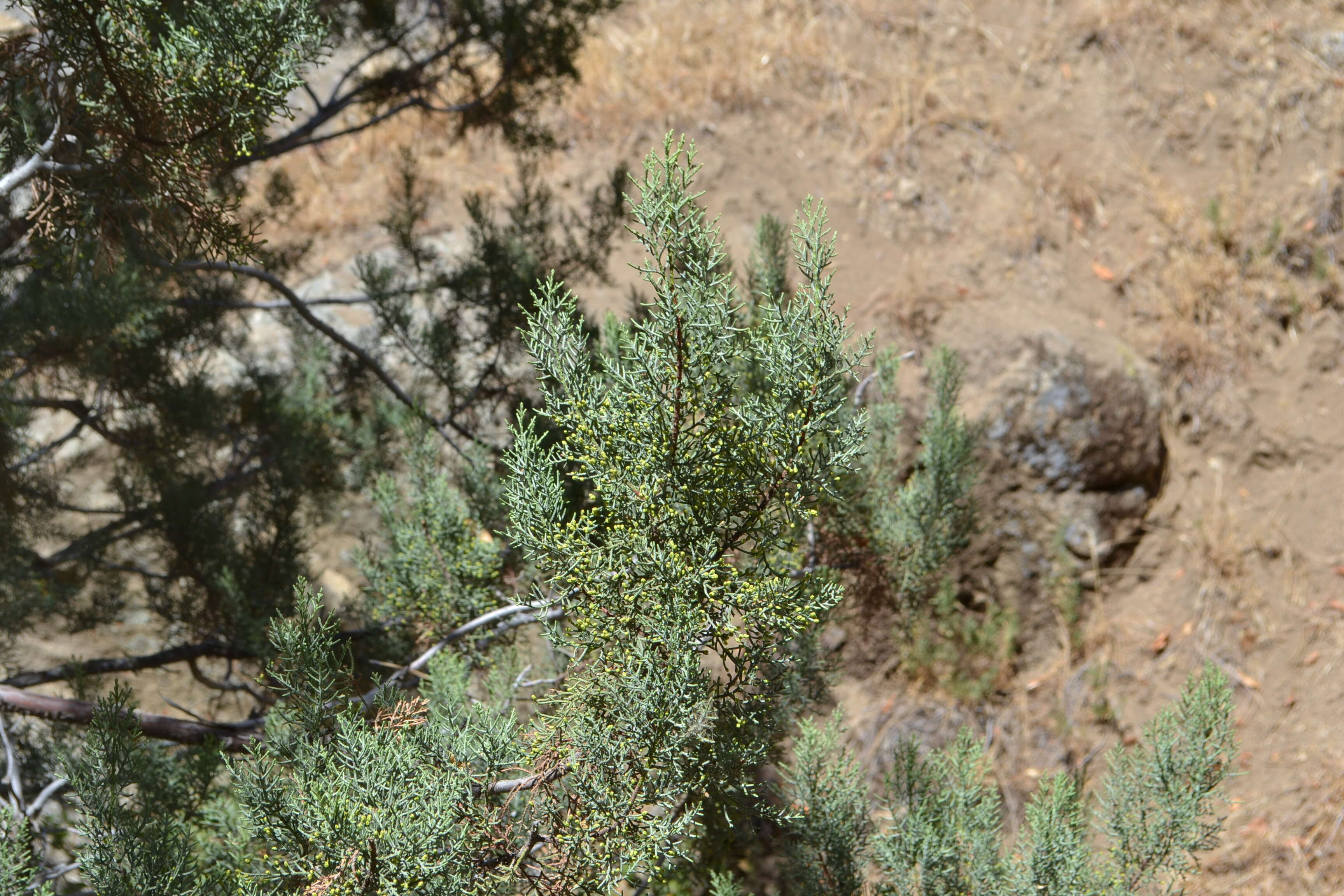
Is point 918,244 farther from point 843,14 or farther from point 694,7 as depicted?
point 694,7

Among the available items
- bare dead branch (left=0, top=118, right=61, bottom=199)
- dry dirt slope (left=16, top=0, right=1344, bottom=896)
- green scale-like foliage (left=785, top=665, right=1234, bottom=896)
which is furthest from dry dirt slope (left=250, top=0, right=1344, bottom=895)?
bare dead branch (left=0, top=118, right=61, bottom=199)

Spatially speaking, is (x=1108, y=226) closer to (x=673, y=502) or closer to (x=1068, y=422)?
(x=1068, y=422)

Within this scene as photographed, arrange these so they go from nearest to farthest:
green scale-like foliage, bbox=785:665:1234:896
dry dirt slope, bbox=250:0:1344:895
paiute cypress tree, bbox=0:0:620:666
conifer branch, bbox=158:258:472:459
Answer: paiute cypress tree, bbox=0:0:620:666 < green scale-like foliage, bbox=785:665:1234:896 < conifer branch, bbox=158:258:472:459 < dry dirt slope, bbox=250:0:1344:895

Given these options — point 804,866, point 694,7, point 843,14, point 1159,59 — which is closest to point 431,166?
point 694,7

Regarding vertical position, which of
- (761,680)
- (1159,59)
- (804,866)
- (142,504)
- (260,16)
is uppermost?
(1159,59)

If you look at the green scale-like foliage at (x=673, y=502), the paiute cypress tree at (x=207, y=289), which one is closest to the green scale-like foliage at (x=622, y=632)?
the green scale-like foliage at (x=673, y=502)

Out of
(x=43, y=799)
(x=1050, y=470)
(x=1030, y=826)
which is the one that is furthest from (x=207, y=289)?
(x=1050, y=470)

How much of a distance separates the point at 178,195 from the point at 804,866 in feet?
6.81

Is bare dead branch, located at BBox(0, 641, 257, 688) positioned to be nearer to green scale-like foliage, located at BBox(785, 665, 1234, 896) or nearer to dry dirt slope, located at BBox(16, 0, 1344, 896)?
green scale-like foliage, located at BBox(785, 665, 1234, 896)

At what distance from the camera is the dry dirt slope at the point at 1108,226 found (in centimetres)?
534

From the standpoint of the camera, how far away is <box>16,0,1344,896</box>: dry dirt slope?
210 inches

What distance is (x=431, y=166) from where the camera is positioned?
24.3 feet

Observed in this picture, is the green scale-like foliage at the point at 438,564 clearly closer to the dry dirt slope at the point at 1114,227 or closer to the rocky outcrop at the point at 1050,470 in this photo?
the dry dirt slope at the point at 1114,227

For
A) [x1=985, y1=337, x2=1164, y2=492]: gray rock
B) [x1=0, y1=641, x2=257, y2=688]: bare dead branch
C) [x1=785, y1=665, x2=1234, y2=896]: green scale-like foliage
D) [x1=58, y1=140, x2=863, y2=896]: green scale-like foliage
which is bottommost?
[x1=785, y1=665, x2=1234, y2=896]: green scale-like foliage
